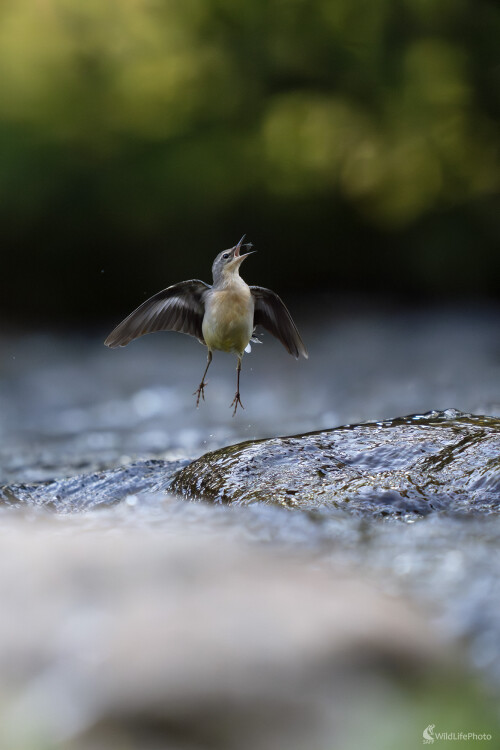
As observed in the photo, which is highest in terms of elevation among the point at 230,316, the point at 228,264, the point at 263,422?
the point at 228,264

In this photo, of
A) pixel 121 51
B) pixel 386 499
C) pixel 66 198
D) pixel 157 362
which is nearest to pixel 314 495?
pixel 386 499

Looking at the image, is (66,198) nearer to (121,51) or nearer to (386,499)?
(121,51)

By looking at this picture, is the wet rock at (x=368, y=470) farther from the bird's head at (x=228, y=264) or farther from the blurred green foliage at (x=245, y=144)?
the blurred green foliage at (x=245, y=144)

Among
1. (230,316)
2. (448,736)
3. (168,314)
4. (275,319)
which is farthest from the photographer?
(275,319)

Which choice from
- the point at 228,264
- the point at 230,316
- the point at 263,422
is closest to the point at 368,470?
the point at 230,316

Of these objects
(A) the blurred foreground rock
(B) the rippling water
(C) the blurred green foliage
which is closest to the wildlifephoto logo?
(A) the blurred foreground rock

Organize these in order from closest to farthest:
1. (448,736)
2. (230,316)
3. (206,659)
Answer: (448,736)
(206,659)
(230,316)

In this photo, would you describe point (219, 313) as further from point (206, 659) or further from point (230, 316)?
point (206, 659)
